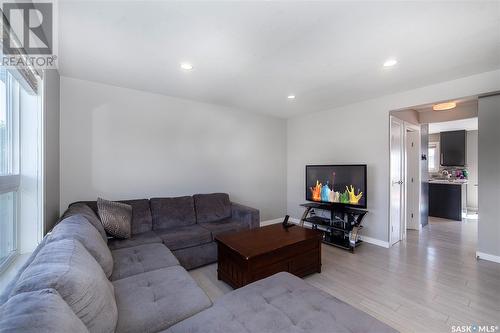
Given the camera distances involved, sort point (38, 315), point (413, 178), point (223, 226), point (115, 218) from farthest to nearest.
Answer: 1. point (413, 178)
2. point (223, 226)
3. point (115, 218)
4. point (38, 315)

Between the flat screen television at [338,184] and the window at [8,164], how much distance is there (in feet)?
12.6

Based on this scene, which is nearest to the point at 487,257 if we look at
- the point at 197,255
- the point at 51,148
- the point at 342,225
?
the point at 342,225

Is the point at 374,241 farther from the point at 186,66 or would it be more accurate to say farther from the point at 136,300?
the point at 186,66

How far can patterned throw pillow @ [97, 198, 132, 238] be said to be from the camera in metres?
2.49

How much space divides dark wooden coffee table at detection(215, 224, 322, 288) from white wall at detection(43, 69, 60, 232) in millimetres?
1714

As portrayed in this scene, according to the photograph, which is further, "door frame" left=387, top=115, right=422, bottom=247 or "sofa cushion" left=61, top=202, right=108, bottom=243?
"door frame" left=387, top=115, right=422, bottom=247

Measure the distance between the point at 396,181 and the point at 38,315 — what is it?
4.44 metres

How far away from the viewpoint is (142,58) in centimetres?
229


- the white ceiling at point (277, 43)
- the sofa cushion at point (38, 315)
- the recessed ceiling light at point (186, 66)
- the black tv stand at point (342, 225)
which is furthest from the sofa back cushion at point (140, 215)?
the black tv stand at point (342, 225)

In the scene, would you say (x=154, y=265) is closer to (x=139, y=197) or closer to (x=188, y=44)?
(x=139, y=197)

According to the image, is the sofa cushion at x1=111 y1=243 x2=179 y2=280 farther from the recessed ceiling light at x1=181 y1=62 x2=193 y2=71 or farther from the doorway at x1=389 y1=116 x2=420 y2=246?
the doorway at x1=389 y1=116 x2=420 y2=246

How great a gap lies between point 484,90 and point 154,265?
4.17 meters

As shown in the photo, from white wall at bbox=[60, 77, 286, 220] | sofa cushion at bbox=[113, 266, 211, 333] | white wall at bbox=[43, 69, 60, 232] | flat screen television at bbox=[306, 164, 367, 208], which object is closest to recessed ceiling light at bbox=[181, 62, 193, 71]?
white wall at bbox=[60, 77, 286, 220]

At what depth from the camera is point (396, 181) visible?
377 centimetres
